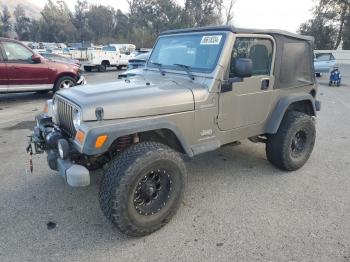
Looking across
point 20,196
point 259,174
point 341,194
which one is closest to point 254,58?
point 259,174

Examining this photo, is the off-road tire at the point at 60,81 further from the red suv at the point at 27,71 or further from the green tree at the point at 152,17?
the green tree at the point at 152,17

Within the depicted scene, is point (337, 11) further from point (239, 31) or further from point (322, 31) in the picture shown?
point (239, 31)

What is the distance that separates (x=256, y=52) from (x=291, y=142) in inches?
51.7

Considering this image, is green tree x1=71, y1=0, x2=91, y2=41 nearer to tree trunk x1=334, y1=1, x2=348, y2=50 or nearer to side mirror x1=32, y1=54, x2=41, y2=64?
tree trunk x1=334, y1=1, x2=348, y2=50

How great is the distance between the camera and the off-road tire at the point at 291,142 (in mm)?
4277

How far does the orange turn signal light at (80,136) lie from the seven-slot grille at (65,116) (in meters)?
0.27

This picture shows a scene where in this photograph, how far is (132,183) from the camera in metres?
2.89

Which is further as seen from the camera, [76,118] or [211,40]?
[211,40]

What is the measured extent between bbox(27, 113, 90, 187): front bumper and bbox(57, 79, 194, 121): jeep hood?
0.38m

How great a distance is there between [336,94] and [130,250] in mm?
A: 11829

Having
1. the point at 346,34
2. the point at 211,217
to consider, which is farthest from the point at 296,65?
the point at 346,34

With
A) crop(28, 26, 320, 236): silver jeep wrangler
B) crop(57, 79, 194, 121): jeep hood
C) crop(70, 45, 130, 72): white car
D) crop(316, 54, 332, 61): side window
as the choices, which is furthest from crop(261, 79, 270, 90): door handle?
crop(70, 45, 130, 72): white car

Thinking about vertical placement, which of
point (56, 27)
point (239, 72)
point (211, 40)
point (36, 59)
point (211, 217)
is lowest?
point (211, 217)

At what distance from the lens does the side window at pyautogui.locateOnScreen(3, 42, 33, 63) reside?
8.78m
